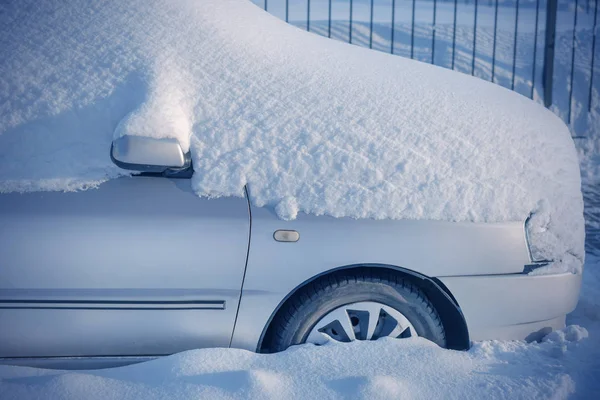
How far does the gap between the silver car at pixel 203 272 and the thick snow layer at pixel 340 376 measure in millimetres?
69

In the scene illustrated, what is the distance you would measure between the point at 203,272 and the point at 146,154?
46 cm

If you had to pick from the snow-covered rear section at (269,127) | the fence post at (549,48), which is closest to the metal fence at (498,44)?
the fence post at (549,48)

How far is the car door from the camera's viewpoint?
180cm

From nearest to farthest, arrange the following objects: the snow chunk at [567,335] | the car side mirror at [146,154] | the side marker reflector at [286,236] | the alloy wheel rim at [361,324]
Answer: the car side mirror at [146,154], the side marker reflector at [286,236], the alloy wheel rim at [361,324], the snow chunk at [567,335]

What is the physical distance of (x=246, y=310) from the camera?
1.92m

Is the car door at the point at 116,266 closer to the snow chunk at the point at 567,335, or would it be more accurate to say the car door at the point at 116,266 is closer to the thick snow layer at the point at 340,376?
the thick snow layer at the point at 340,376

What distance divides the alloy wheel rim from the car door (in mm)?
361

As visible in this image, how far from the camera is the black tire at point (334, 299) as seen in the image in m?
1.97

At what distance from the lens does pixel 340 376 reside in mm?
1881

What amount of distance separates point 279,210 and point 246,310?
398mm

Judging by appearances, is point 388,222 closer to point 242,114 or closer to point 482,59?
point 242,114

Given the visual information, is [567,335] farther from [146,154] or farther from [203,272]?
[146,154]

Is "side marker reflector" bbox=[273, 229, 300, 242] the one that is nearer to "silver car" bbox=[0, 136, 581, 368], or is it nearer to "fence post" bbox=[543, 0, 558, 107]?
A: "silver car" bbox=[0, 136, 581, 368]

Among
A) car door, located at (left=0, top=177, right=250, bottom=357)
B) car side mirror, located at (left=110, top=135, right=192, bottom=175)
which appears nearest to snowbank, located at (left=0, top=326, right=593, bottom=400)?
car door, located at (left=0, top=177, right=250, bottom=357)
